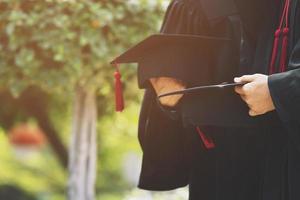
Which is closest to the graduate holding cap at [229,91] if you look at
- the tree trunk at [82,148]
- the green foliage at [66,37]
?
the green foliage at [66,37]

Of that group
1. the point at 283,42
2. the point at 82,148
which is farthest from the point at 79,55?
the point at 283,42

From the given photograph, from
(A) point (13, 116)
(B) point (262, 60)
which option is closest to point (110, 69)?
(B) point (262, 60)

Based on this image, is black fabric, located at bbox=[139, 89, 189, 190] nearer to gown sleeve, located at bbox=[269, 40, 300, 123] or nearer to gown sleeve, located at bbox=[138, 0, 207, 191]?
gown sleeve, located at bbox=[138, 0, 207, 191]

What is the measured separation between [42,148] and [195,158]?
8.58 meters

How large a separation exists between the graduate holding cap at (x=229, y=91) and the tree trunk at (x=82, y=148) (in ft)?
6.64

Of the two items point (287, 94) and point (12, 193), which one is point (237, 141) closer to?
point (287, 94)

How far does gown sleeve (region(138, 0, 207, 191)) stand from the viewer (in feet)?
7.75

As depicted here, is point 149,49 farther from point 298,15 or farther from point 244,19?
point 298,15

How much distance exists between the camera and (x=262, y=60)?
2086 millimetres

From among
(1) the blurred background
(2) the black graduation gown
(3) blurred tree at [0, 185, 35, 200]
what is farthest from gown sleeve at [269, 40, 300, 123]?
(3) blurred tree at [0, 185, 35, 200]

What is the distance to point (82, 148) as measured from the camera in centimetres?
446

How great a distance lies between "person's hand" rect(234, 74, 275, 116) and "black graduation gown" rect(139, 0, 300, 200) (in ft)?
0.08

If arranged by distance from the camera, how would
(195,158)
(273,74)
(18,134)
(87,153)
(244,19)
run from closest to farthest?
(273,74) → (244,19) → (195,158) → (87,153) → (18,134)

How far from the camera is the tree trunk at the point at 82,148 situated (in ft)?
14.6
